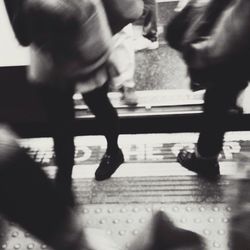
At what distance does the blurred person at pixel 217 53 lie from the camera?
4.28ft

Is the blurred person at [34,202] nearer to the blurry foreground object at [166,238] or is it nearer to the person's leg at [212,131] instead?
the blurry foreground object at [166,238]

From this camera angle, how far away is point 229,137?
2.23m

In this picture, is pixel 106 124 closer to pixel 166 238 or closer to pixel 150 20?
pixel 166 238

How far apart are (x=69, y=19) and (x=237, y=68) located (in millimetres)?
705

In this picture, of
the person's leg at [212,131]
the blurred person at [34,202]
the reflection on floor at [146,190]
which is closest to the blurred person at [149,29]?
the reflection on floor at [146,190]

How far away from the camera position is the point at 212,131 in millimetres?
1779

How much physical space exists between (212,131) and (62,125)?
76 cm

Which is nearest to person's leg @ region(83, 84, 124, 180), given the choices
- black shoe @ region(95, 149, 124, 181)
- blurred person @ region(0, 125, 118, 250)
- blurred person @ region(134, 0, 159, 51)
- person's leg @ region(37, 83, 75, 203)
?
black shoe @ region(95, 149, 124, 181)

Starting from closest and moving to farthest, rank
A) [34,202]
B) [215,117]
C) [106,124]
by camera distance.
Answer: [34,202], [215,117], [106,124]

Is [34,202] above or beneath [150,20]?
above

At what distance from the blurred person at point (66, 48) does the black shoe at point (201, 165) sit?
609mm

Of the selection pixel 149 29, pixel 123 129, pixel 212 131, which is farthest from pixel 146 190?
pixel 149 29

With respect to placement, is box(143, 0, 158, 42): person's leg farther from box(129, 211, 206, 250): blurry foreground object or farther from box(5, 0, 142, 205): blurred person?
box(129, 211, 206, 250): blurry foreground object

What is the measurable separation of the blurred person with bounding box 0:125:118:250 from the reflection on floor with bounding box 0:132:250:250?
38 cm
